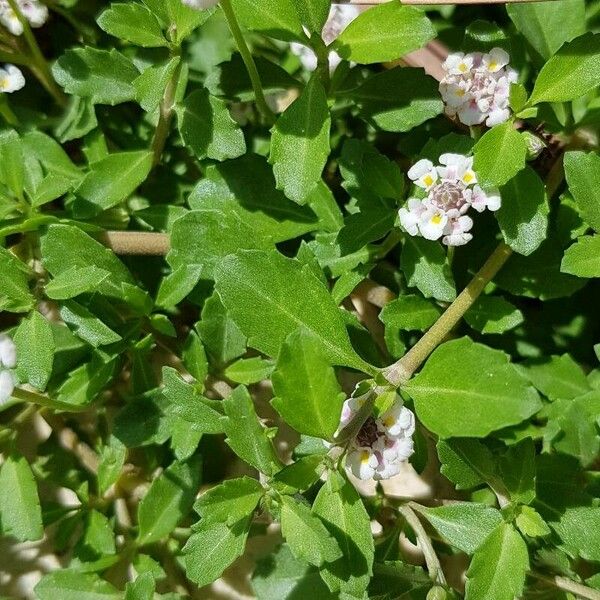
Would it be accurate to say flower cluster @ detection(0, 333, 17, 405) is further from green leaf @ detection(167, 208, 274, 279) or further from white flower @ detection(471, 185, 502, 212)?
white flower @ detection(471, 185, 502, 212)

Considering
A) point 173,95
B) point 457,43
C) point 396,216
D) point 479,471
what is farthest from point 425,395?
point 457,43

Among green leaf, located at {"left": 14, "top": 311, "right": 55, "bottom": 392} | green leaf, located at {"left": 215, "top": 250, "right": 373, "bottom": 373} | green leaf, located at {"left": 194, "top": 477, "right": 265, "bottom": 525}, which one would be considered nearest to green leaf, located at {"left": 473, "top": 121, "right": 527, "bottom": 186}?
green leaf, located at {"left": 215, "top": 250, "right": 373, "bottom": 373}

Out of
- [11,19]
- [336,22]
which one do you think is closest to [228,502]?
[336,22]

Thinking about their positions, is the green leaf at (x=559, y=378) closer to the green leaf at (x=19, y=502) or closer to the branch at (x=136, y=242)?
the branch at (x=136, y=242)

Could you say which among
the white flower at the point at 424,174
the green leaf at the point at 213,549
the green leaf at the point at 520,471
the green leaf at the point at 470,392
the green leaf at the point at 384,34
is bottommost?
the green leaf at the point at 520,471

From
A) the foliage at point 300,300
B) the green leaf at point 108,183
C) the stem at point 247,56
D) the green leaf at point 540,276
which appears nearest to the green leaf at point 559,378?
the foliage at point 300,300

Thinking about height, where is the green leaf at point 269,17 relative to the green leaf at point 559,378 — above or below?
above

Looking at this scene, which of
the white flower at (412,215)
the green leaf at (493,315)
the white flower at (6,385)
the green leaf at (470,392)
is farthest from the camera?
the green leaf at (493,315)

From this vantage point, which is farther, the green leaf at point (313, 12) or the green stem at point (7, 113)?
the green stem at point (7, 113)

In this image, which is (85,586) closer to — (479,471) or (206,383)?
(206,383)
